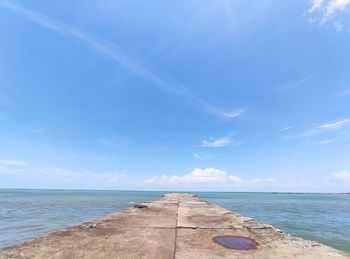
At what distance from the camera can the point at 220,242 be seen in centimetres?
467

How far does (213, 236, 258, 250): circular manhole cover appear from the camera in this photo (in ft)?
14.2

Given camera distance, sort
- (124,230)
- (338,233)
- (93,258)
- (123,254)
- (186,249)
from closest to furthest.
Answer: (93,258) → (123,254) → (186,249) → (124,230) → (338,233)

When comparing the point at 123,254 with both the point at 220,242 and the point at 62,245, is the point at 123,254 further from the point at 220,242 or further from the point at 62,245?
the point at 220,242

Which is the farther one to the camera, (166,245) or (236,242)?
(236,242)

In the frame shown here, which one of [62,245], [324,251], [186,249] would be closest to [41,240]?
[62,245]

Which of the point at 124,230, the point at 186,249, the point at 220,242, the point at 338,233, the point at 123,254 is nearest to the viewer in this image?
the point at 123,254

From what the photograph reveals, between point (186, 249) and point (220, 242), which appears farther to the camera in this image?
point (220, 242)

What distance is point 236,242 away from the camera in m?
4.69

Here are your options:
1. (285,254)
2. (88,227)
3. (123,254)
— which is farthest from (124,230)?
(285,254)

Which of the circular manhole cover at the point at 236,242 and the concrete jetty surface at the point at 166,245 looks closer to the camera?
the concrete jetty surface at the point at 166,245

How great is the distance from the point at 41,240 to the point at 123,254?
5.30 feet

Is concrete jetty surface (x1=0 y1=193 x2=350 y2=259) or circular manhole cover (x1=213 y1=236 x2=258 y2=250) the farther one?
circular manhole cover (x1=213 y1=236 x2=258 y2=250)

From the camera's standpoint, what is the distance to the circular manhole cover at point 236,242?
432 cm

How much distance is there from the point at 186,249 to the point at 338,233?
13912mm
